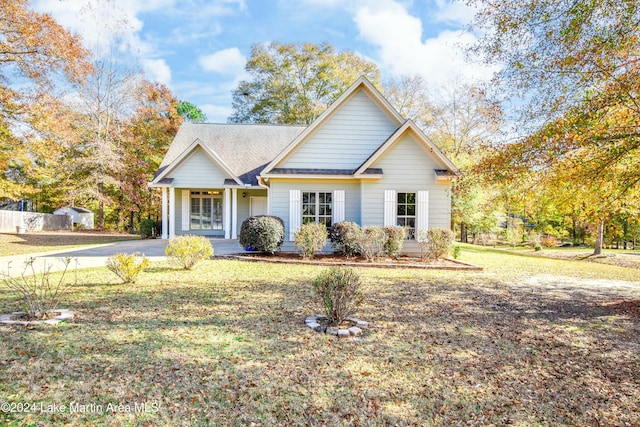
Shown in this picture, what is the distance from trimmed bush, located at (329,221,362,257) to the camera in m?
11.9

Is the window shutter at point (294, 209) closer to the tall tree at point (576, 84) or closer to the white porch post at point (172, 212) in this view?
the white porch post at point (172, 212)

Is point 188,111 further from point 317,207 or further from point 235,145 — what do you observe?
point 317,207

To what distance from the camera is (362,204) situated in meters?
13.3

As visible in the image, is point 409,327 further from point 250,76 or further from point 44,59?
point 250,76

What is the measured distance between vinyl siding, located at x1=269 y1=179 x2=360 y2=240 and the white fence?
19.3 metres

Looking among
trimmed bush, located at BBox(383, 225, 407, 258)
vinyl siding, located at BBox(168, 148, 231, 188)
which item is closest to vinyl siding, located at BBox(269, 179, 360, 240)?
trimmed bush, located at BBox(383, 225, 407, 258)

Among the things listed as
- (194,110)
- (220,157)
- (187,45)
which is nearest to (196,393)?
(220,157)

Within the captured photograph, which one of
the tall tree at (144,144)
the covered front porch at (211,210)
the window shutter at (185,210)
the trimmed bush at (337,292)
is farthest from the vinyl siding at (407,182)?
the tall tree at (144,144)

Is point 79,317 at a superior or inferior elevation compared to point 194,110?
inferior

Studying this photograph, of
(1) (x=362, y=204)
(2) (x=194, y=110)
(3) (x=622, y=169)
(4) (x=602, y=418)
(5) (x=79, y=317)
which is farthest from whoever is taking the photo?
(2) (x=194, y=110)

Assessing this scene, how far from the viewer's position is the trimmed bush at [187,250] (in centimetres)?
944

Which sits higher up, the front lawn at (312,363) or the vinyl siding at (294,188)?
the vinyl siding at (294,188)

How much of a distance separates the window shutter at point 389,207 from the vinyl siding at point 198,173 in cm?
858

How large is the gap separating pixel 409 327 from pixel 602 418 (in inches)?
98.9
